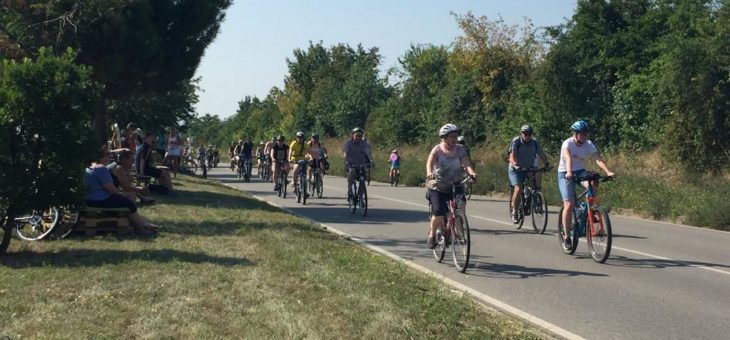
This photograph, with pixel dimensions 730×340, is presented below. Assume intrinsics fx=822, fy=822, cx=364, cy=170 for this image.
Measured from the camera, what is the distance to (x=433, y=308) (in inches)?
298

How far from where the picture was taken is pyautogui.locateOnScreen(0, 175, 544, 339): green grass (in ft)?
22.1

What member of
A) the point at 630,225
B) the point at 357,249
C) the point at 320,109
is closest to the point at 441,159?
the point at 357,249

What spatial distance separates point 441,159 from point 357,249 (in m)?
2.12

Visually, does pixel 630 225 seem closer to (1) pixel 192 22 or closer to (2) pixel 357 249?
(2) pixel 357 249

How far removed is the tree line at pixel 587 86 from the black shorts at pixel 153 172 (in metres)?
16.7

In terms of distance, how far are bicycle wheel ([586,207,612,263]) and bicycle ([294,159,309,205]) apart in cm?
1122

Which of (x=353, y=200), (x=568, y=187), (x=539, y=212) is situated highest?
(x=568, y=187)

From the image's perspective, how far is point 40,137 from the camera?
404 inches

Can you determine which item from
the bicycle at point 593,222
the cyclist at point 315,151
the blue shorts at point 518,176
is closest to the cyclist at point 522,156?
the blue shorts at point 518,176

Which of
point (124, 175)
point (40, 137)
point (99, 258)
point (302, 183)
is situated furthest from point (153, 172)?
point (99, 258)

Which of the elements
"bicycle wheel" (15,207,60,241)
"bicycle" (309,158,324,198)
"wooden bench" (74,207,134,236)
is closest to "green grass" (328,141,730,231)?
"bicycle" (309,158,324,198)

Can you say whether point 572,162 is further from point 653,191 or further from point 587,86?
point 587,86

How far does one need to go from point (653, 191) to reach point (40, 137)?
15.5 meters

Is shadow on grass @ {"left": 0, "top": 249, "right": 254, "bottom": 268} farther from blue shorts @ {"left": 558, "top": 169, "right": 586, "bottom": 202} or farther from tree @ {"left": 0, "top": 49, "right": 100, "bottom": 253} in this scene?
blue shorts @ {"left": 558, "top": 169, "right": 586, "bottom": 202}
